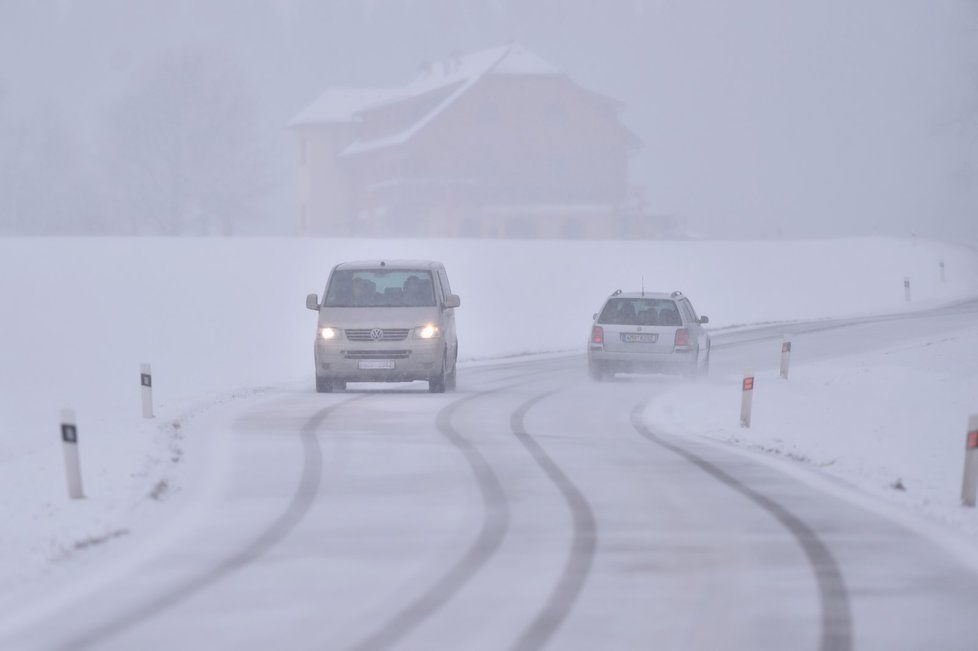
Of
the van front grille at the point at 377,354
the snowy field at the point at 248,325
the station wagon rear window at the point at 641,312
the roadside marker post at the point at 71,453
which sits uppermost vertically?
the roadside marker post at the point at 71,453

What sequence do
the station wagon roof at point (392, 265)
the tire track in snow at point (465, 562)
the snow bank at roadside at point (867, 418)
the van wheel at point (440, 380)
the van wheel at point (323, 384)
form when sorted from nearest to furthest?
the tire track in snow at point (465, 562) < the snow bank at roadside at point (867, 418) < the van wheel at point (440, 380) < the van wheel at point (323, 384) < the station wagon roof at point (392, 265)

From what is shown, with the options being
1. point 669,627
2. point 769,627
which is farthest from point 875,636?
point 669,627

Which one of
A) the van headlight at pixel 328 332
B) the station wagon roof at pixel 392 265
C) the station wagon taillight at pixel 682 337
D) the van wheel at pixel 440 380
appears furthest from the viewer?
the station wagon taillight at pixel 682 337

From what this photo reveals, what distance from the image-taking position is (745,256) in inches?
2650

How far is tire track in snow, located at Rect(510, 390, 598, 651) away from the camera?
796 cm

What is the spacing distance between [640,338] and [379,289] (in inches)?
198

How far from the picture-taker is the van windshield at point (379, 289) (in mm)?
23766

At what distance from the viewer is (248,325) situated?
155ft

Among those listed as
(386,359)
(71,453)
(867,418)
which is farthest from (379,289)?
(71,453)

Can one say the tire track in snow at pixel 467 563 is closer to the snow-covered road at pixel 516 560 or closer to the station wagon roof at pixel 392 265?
the snow-covered road at pixel 516 560

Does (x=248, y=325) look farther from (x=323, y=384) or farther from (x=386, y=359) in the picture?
(x=386, y=359)

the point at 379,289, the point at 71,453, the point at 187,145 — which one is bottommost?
the point at 71,453

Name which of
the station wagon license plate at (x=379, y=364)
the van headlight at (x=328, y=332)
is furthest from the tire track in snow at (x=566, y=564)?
the van headlight at (x=328, y=332)

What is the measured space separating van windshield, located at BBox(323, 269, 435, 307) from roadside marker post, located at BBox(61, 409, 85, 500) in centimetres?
1170
